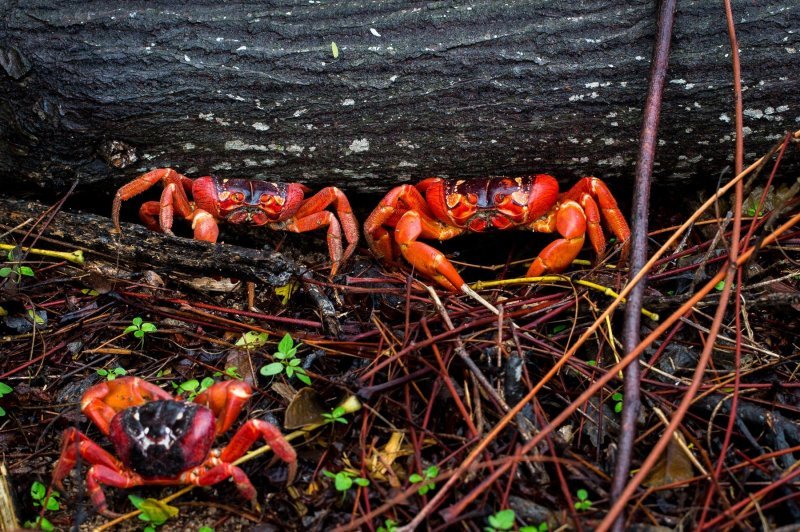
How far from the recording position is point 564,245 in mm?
4215

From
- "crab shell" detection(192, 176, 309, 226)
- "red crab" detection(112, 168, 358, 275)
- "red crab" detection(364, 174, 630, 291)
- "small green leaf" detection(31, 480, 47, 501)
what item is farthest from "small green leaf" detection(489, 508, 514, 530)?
"crab shell" detection(192, 176, 309, 226)

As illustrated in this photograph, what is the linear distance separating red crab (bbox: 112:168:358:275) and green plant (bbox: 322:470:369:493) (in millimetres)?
1657

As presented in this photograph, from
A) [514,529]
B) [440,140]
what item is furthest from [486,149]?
[514,529]

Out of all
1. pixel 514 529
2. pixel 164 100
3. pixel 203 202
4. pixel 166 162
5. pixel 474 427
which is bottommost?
pixel 514 529

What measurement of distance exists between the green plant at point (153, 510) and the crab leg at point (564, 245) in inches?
92.3

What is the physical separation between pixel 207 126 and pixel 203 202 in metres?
A: 0.53

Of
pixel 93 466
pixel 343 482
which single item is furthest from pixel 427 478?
pixel 93 466

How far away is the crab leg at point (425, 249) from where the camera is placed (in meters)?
4.20

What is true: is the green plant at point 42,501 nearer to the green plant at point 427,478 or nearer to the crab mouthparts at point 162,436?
the crab mouthparts at point 162,436

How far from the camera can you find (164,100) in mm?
4008

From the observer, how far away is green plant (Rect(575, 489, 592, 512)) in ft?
8.86

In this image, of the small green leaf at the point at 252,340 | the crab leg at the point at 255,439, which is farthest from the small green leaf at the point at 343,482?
the small green leaf at the point at 252,340

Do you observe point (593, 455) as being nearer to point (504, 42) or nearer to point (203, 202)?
point (504, 42)

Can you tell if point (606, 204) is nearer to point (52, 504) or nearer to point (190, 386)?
point (190, 386)
